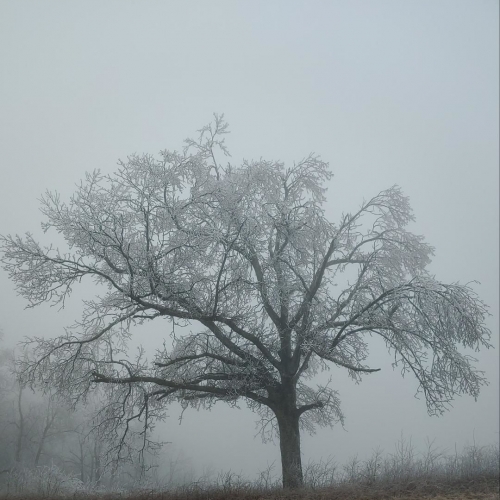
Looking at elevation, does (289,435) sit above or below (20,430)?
above

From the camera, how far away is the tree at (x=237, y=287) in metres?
9.38

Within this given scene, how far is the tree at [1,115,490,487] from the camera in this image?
9.38 m

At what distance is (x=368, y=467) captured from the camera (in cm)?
905

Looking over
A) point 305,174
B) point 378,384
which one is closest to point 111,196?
point 305,174

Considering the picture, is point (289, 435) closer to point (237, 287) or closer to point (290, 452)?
point (290, 452)

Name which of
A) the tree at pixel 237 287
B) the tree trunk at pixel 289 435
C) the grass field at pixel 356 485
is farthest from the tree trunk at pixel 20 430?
the tree trunk at pixel 289 435

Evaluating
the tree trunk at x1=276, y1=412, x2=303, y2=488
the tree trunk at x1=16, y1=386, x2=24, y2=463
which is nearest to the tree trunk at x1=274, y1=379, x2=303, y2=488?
the tree trunk at x1=276, y1=412, x2=303, y2=488

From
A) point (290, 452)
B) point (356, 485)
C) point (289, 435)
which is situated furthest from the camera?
point (289, 435)

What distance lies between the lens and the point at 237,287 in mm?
9969

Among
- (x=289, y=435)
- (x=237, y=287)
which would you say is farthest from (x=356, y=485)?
(x=237, y=287)

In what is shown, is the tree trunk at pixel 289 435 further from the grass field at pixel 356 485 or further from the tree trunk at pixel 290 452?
the grass field at pixel 356 485

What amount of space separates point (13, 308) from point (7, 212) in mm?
3522

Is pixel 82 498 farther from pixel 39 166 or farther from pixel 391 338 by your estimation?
pixel 39 166

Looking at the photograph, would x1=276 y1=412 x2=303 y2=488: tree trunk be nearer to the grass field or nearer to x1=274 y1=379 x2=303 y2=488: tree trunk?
x1=274 y1=379 x2=303 y2=488: tree trunk
